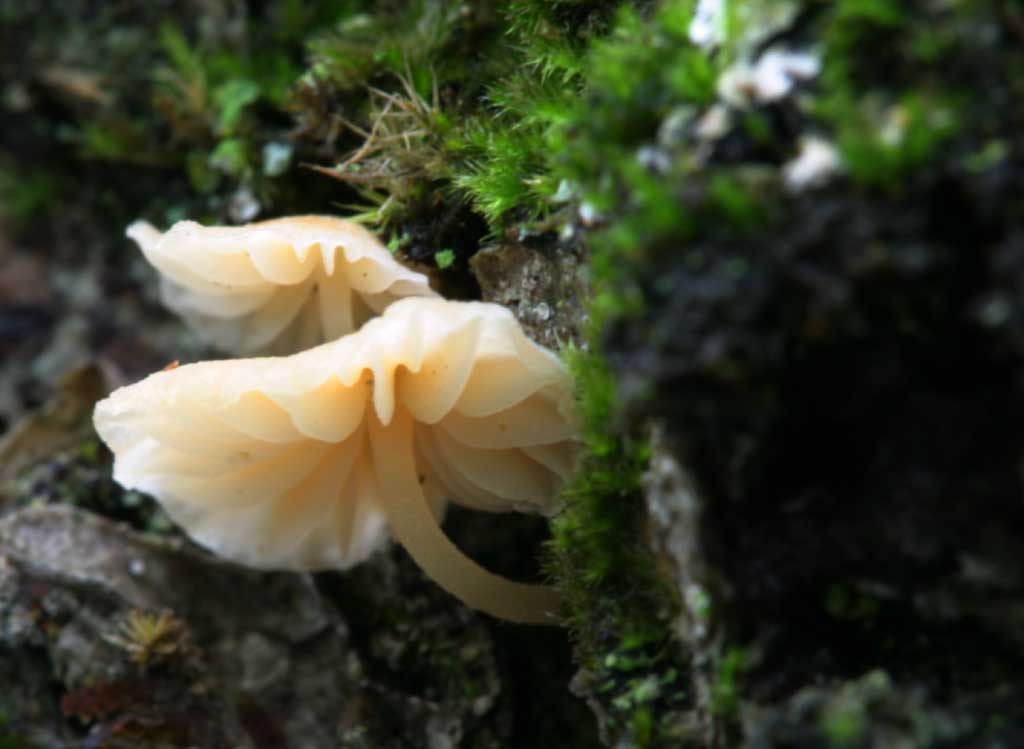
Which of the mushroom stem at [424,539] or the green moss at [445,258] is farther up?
the green moss at [445,258]

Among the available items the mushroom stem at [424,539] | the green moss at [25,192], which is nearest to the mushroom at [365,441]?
the mushroom stem at [424,539]

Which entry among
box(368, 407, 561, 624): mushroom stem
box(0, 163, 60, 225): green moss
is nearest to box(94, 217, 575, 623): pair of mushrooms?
box(368, 407, 561, 624): mushroom stem

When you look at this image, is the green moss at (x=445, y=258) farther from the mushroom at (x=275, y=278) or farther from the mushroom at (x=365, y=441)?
the mushroom at (x=365, y=441)

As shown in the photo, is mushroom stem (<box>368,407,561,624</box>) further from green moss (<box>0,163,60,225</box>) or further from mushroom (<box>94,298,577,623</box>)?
green moss (<box>0,163,60,225</box>)

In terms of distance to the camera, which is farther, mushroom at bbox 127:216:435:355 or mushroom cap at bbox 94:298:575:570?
mushroom at bbox 127:216:435:355

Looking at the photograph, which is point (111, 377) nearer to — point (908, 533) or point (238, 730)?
point (238, 730)

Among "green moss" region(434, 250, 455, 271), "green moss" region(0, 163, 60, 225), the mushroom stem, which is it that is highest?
"green moss" region(434, 250, 455, 271)

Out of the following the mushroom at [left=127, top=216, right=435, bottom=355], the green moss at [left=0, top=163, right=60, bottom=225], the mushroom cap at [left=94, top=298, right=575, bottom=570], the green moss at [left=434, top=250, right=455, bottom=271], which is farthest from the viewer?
the green moss at [left=0, top=163, right=60, bottom=225]
